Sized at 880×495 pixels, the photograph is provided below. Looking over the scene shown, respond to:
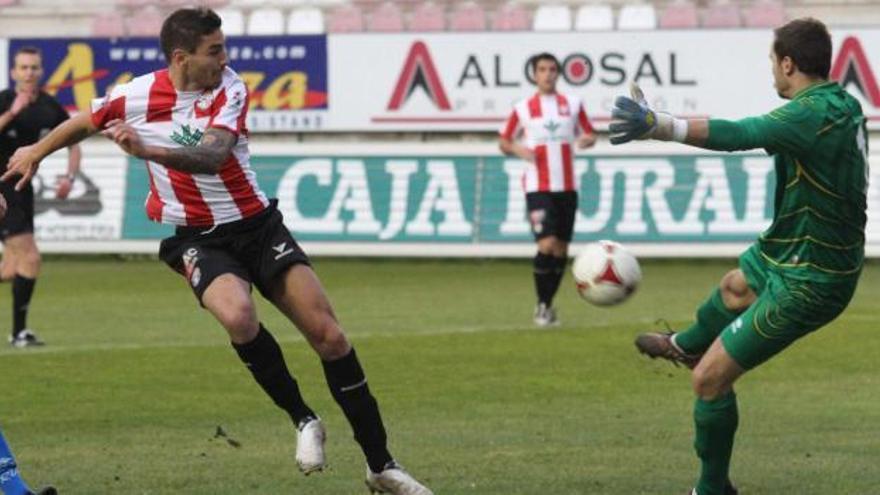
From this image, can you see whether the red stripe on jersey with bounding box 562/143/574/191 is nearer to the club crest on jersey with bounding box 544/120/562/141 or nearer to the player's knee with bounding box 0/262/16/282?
the club crest on jersey with bounding box 544/120/562/141

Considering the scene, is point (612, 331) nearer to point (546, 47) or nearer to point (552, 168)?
point (552, 168)

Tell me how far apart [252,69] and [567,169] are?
9702 mm

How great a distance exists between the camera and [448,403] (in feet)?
43.0

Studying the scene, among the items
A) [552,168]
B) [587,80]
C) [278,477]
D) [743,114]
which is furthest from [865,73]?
[278,477]

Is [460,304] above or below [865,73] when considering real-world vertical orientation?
below

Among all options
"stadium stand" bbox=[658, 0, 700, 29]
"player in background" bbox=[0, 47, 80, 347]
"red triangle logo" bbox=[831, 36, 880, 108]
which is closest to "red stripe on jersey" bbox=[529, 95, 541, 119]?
"player in background" bbox=[0, 47, 80, 347]

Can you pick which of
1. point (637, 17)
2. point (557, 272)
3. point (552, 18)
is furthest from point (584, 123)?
point (552, 18)

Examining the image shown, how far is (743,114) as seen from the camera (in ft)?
87.2

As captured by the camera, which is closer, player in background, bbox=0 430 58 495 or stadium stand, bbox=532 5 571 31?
player in background, bbox=0 430 58 495

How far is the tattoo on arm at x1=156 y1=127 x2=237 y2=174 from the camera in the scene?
9.08 m

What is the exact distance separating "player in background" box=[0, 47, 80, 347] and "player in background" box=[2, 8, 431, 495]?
22.6ft

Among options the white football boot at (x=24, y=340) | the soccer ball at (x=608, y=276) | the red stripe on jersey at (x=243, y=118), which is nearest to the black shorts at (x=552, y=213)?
the white football boot at (x=24, y=340)

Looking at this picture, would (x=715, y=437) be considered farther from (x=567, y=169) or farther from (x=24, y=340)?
(x=567, y=169)

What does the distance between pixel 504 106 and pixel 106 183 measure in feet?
16.6
